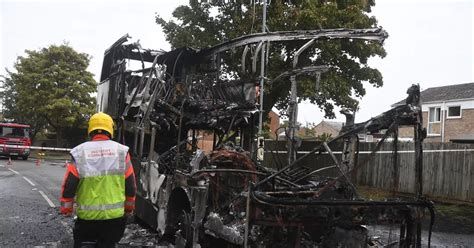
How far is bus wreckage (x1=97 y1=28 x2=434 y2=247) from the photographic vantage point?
4.80 metres

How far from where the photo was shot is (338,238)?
486cm

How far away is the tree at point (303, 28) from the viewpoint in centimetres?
1731

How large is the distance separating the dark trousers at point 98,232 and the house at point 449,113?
26.8 meters

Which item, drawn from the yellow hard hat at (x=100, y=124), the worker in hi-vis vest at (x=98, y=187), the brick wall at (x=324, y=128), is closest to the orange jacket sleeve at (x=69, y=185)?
the worker in hi-vis vest at (x=98, y=187)

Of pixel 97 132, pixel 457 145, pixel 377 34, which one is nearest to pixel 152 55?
pixel 377 34

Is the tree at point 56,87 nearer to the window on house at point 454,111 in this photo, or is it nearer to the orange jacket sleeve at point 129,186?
the window on house at point 454,111

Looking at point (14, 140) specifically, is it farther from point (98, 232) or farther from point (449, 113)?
point (449, 113)

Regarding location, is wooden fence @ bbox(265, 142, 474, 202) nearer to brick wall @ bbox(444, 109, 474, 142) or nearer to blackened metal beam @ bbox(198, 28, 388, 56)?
blackened metal beam @ bbox(198, 28, 388, 56)

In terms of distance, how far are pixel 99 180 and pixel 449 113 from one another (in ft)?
99.4

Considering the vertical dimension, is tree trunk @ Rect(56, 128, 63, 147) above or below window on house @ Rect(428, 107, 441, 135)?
below

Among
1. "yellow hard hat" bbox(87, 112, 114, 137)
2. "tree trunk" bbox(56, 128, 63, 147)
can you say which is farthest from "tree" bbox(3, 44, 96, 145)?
"yellow hard hat" bbox(87, 112, 114, 137)

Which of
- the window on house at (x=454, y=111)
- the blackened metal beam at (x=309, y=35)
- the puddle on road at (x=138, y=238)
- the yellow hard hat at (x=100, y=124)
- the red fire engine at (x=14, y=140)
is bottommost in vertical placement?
the puddle on road at (x=138, y=238)

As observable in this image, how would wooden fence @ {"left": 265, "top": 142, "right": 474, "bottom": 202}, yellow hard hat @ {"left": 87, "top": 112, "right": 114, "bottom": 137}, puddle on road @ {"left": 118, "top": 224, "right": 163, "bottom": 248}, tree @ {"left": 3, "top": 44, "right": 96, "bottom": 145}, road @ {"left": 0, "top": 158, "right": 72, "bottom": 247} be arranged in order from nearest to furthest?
yellow hard hat @ {"left": 87, "top": 112, "right": 114, "bottom": 137} → puddle on road @ {"left": 118, "top": 224, "right": 163, "bottom": 248} → road @ {"left": 0, "top": 158, "right": 72, "bottom": 247} → wooden fence @ {"left": 265, "top": 142, "right": 474, "bottom": 202} → tree @ {"left": 3, "top": 44, "right": 96, "bottom": 145}

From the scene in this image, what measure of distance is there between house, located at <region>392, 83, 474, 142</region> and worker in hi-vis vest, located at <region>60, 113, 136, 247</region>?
87.9ft
